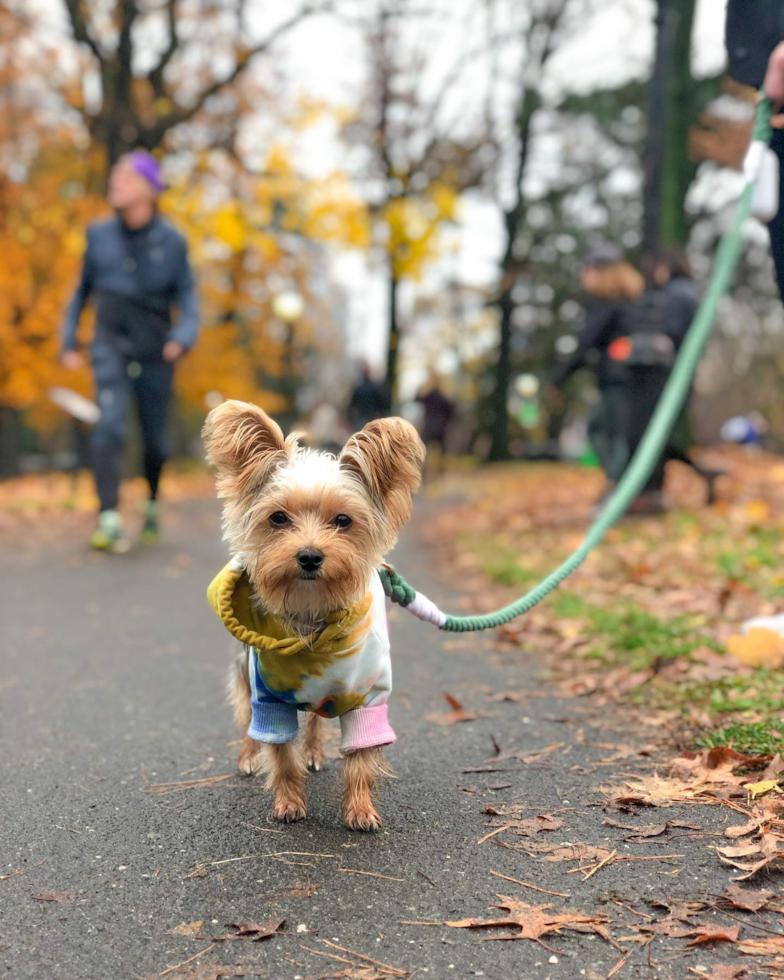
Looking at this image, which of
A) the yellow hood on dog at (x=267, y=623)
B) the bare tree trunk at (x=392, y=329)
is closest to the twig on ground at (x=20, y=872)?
the yellow hood on dog at (x=267, y=623)

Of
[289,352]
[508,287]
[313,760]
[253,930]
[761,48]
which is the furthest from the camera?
[289,352]

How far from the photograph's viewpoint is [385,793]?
10.9 feet

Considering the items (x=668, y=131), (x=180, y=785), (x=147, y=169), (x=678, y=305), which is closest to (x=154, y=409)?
(x=147, y=169)

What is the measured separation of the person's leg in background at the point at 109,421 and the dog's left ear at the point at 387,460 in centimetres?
556

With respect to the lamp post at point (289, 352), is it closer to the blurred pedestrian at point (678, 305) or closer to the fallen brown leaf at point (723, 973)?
the blurred pedestrian at point (678, 305)

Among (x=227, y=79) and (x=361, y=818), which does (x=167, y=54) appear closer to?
(x=227, y=79)

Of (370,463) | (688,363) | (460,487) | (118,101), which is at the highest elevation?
(118,101)

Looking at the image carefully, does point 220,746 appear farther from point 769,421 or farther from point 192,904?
point 769,421

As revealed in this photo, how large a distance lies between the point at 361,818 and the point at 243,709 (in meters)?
0.68

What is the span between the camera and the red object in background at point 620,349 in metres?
9.46

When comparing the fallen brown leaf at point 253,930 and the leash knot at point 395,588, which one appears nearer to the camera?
the fallen brown leaf at point 253,930

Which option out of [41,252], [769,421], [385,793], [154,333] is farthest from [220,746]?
[769,421]

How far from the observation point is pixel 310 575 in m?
2.87

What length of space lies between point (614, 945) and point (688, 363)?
2408 millimetres
